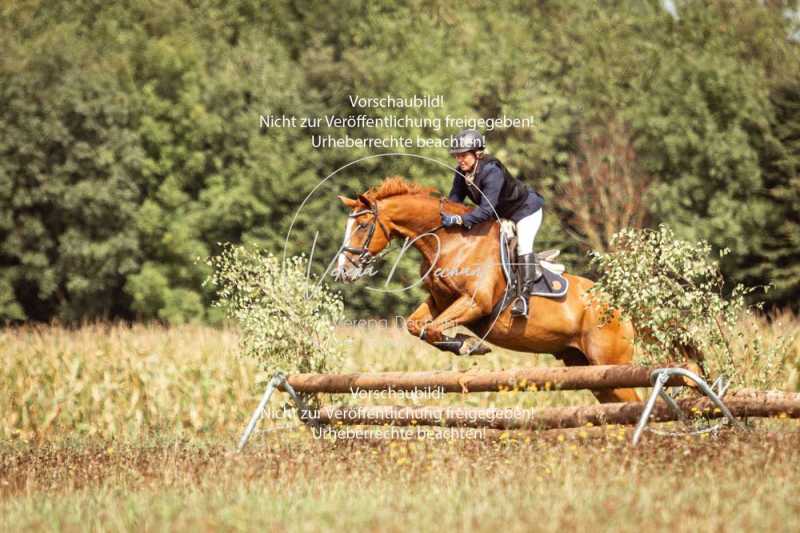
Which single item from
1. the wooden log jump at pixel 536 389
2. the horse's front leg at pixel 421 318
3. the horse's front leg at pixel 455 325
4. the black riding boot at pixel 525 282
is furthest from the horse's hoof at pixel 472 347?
the black riding boot at pixel 525 282

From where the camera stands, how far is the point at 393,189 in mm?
11531

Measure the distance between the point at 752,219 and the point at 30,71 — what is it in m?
25.0

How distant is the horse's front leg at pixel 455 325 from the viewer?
10.9 metres

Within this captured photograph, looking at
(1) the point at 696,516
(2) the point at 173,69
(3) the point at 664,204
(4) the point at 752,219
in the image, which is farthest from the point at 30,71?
(1) the point at 696,516

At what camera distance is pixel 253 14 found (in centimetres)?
5000

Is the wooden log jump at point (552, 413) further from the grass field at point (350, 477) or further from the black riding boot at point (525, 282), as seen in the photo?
the black riding boot at point (525, 282)

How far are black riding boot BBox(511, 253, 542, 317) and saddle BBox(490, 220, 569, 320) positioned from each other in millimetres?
54

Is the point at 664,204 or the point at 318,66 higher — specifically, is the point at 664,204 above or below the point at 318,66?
below

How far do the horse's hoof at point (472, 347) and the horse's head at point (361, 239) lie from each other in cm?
119

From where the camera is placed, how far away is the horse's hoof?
10.9 m

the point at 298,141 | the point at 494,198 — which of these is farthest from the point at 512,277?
the point at 298,141

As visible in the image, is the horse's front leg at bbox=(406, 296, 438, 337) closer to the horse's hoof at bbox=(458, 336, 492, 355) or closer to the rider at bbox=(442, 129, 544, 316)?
the horse's hoof at bbox=(458, 336, 492, 355)

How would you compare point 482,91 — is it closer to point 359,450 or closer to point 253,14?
point 253,14

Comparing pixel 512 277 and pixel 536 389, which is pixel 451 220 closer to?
→ pixel 512 277
